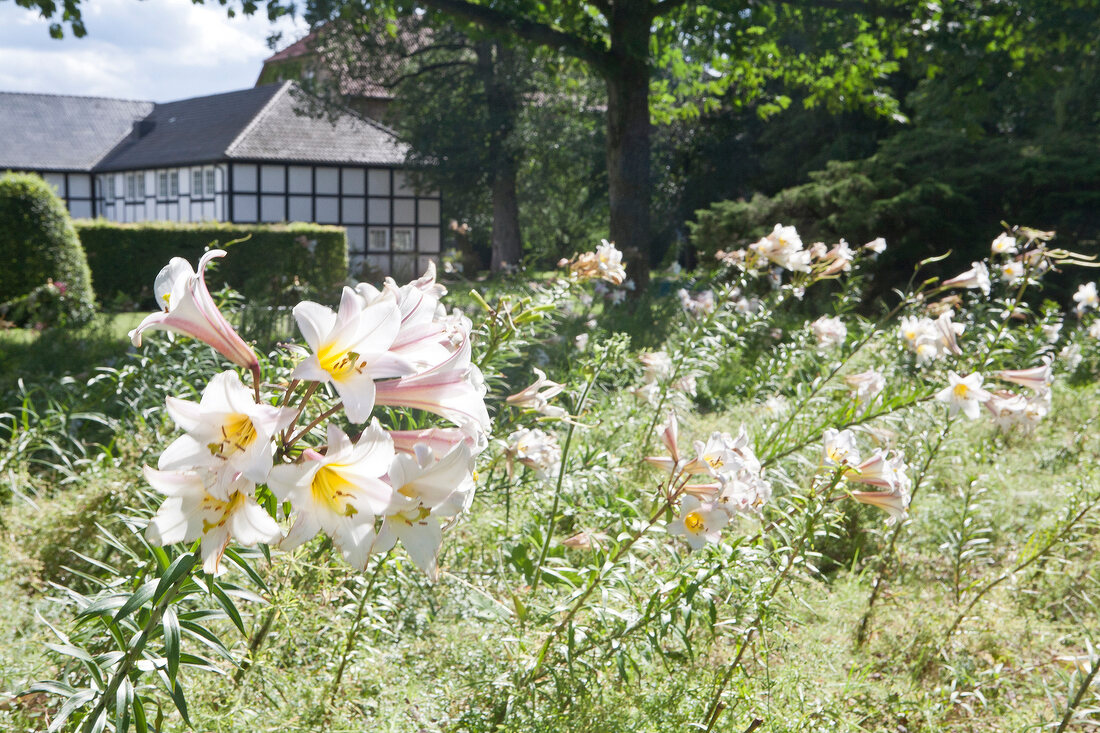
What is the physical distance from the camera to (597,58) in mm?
10016

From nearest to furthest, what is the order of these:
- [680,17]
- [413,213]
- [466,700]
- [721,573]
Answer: [721,573] < [466,700] < [680,17] < [413,213]

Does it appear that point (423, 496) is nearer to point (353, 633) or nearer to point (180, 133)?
point (353, 633)

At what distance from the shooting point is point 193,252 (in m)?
15.3

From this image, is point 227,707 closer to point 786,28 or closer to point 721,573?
point 721,573

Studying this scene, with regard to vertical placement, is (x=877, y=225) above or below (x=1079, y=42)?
below

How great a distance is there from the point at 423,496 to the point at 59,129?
29.5 metres

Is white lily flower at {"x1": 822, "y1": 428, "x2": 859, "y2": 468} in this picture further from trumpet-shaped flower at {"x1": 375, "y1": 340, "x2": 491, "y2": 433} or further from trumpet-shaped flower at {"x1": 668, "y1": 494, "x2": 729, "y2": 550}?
trumpet-shaped flower at {"x1": 375, "y1": 340, "x2": 491, "y2": 433}

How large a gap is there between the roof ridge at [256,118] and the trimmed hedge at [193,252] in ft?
16.0

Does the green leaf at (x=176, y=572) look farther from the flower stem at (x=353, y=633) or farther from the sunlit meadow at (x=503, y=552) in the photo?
the flower stem at (x=353, y=633)

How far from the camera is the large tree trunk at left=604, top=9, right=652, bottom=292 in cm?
1009

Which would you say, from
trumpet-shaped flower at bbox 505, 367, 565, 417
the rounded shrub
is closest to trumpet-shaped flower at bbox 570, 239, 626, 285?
trumpet-shaped flower at bbox 505, 367, 565, 417

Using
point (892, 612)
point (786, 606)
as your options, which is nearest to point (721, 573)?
point (786, 606)

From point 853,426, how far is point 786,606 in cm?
80

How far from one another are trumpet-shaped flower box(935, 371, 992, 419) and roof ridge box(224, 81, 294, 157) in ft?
65.5
